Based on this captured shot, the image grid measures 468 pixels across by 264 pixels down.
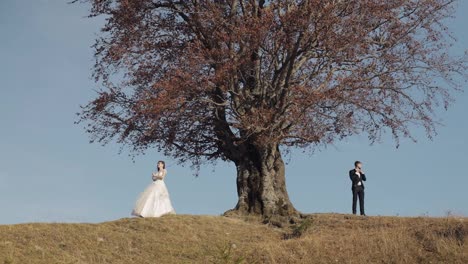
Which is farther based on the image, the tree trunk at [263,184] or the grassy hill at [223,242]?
the tree trunk at [263,184]

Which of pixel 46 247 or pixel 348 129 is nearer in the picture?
pixel 46 247

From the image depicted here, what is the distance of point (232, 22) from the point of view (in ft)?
81.4

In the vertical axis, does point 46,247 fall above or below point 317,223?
below

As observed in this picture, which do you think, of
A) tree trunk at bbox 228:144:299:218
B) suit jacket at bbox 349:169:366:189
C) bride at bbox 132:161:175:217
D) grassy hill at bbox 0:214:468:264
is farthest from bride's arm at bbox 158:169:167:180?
suit jacket at bbox 349:169:366:189

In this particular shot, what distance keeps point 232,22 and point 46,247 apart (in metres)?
11.1

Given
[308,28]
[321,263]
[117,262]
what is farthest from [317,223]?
[117,262]

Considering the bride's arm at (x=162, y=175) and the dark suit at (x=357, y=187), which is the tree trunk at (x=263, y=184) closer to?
the dark suit at (x=357, y=187)

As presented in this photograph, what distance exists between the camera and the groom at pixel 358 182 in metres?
25.4

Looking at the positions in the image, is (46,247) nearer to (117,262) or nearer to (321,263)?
(117,262)

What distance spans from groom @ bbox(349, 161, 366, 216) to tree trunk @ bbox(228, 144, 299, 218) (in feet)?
7.94

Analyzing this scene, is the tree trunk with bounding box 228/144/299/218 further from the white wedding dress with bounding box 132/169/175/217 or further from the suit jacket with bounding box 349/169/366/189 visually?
the white wedding dress with bounding box 132/169/175/217

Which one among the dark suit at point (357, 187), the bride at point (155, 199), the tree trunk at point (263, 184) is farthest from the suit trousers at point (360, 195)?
the bride at point (155, 199)

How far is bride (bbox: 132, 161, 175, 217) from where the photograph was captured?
905 inches

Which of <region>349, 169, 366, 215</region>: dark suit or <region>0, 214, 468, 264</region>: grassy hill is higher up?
<region>349, 169, 366, 215</region>: dark suit
